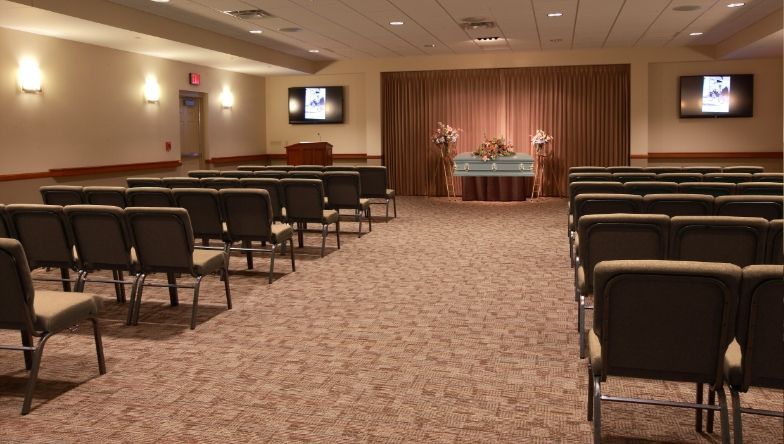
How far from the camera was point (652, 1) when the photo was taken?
991 centimetres

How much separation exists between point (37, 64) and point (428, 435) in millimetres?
9016

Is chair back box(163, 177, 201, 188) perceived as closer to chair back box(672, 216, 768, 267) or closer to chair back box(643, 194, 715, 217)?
chair back box(643, 194, 715, 217)

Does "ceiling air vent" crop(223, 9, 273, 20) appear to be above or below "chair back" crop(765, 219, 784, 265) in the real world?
above

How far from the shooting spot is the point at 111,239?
532 centimetres

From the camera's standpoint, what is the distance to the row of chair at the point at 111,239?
17.1 feet

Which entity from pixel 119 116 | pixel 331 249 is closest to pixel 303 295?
pixel 331 249

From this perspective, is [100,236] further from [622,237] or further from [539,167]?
[539,167]

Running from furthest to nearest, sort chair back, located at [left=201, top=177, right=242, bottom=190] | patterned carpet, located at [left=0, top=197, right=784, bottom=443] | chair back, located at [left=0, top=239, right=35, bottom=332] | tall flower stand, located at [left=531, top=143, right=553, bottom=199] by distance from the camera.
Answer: tall flower stand, located at [left=531, top=143, right=553, bottom=199]
chair back, located at [left=201, top=177, right=242, bottom=190]
chair back, located at [left=0, top=239, right=35, bottom=332]
patterned carpet, located at [left=0, top=197, right=784, bottom=443]

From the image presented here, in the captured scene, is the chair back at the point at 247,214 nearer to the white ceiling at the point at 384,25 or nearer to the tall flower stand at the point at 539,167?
the white ceiling at the point at 384,25

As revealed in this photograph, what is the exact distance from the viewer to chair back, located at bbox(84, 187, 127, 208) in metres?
6.97

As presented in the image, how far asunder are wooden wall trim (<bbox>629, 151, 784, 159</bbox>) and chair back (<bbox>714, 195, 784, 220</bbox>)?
423 inches

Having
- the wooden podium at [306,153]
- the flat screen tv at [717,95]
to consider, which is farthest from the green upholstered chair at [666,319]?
the flat screen tv at [717,95]

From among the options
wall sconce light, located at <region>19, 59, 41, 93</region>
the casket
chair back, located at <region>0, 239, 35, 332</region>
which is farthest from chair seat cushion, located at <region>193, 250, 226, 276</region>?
the casket

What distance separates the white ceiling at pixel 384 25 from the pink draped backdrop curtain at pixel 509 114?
43.0 inches
